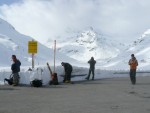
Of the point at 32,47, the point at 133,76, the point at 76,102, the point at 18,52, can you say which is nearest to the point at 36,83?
the point at 32,47

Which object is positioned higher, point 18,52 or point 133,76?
point 18,52

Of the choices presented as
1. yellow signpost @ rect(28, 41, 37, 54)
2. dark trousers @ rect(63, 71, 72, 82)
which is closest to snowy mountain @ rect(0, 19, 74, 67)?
yellow signpost @ rect(28, 41, 37, 54)

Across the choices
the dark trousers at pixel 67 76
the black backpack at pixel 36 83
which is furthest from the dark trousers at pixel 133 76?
the black backpack at pixel 36 83

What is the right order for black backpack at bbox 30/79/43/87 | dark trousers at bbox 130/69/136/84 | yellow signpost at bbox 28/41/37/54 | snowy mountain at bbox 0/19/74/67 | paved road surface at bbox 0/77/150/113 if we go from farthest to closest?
1. snowy mountain at bbox 0/19/74/67
2. yellow signpost at bbox 28/41/37/54
3. dark trousers at bbox 130/69/136/84
4. black backpack at bbox 30/79/43/87
5. paved road surface at bbox 0/77/150/113

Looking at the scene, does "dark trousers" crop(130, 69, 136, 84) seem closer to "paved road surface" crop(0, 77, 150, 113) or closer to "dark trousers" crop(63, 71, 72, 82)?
"dark trousers" crop(63, 71, 72, 82)

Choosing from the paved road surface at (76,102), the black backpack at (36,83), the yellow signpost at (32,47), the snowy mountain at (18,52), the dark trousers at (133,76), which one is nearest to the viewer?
the paved road surface at (76,102)

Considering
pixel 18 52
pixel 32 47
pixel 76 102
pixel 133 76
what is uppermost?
pixel 18 52

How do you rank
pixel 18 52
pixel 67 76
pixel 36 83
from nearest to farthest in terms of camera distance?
pixel 36 83, pixel 67 76, pixel 18 52

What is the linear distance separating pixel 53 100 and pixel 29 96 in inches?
73.9

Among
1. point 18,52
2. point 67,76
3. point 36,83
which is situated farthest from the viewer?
point 18,52

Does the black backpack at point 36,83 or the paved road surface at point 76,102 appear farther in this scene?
the black backpack at point 36,83

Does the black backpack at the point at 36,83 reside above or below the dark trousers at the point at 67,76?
below

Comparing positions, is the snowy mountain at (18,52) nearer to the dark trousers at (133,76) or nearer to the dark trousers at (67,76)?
the dark trousers at (67,76)

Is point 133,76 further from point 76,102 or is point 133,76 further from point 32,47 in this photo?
point 76,102
